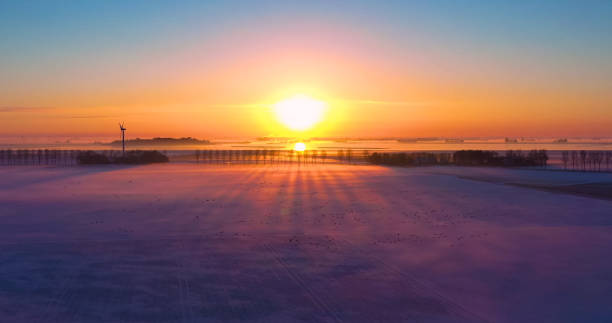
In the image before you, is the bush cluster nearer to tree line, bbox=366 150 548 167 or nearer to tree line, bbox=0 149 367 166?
tree line, bbox=0 149 367 166

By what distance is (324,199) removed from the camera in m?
19.0

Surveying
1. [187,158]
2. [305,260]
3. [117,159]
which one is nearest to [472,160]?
[187,158]

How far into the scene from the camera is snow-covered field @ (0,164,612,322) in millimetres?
7020

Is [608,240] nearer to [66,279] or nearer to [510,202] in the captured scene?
[510,202]

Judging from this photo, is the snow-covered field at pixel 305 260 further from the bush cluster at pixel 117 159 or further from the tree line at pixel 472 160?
the bush cluster at pixel 117 159

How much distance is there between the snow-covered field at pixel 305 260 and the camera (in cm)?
702

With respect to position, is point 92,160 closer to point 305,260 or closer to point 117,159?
point 117,159

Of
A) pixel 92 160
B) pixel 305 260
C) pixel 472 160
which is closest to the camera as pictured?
pixel 305 260

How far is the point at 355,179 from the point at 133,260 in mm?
18991

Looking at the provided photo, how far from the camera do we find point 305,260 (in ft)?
31.7

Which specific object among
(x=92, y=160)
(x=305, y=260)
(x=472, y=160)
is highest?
(x=92, y=160)

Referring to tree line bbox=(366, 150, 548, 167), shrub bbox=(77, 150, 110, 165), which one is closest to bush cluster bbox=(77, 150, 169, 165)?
shrub bbox=(77, 150, 110, 165)

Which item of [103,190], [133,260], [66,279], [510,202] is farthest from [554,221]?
[103,190]

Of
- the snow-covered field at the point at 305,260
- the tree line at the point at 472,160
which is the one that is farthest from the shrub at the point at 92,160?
the snow-covered field at the point at 305,260
